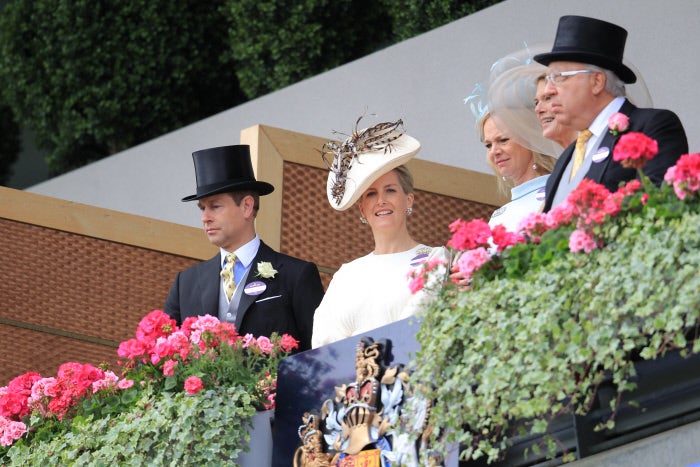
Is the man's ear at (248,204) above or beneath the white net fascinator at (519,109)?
above

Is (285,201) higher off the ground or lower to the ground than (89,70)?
lower

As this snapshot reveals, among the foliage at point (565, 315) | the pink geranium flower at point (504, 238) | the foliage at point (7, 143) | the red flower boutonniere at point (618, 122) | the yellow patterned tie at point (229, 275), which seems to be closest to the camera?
the foliage at point (565, 315)

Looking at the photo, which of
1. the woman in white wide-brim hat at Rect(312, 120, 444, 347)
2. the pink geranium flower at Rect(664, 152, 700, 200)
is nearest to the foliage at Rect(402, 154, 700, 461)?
the pink geranium flower at Rect(664, 152, 700, 200)

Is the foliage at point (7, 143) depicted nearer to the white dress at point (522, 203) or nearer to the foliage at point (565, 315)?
the white dress at point (522, 203)

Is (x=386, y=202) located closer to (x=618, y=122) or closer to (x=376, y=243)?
(x=376, y=243)

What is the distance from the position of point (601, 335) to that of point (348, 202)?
1658mm

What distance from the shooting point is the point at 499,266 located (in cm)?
349

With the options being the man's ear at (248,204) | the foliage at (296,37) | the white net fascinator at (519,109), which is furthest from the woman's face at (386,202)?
the foliage at (296,37)

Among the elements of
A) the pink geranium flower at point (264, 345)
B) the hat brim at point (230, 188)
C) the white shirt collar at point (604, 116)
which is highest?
the hat brim at point (230, 188)

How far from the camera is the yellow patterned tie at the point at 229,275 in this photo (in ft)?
17.0

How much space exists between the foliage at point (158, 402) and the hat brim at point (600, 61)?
1.25 metres

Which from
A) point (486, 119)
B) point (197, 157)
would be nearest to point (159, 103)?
point (197, 157)

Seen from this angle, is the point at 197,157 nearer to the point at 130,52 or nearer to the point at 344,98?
the point at 344,98

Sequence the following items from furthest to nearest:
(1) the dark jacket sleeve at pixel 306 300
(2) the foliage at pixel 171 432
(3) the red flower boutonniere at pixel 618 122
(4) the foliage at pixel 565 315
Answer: (1) the dark jacket sleeve at pixel 306 300 < (2) the foliage at pixel 171 432 < (3) the red flower boutonniere at pixel 618 122 < (4) the foliage at pixel 565 315
